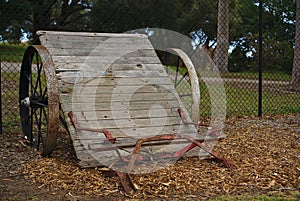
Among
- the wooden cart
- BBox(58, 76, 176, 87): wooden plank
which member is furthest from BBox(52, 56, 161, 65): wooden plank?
BBox(58, 76, 176, 87): wooden plank

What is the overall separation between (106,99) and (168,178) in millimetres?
1271

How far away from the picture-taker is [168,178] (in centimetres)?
291

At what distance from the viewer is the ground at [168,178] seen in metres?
2.67

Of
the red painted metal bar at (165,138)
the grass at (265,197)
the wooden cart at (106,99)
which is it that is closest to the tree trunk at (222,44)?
the wooden cart at (106,99)

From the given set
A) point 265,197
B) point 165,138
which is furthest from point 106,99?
point 265,197

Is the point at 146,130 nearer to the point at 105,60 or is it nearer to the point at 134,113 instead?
the point at 134,113

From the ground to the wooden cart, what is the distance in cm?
17

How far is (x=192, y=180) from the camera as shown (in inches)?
114

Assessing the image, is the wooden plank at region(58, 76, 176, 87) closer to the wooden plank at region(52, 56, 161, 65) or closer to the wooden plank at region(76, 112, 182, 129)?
the wooden plank at region(52, 56, 161, 65)

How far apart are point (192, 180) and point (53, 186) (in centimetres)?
104

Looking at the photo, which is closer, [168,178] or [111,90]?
[168,178]

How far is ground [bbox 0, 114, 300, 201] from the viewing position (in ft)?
8.76

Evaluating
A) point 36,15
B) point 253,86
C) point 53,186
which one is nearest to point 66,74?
point 53,186

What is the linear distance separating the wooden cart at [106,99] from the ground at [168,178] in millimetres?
167
